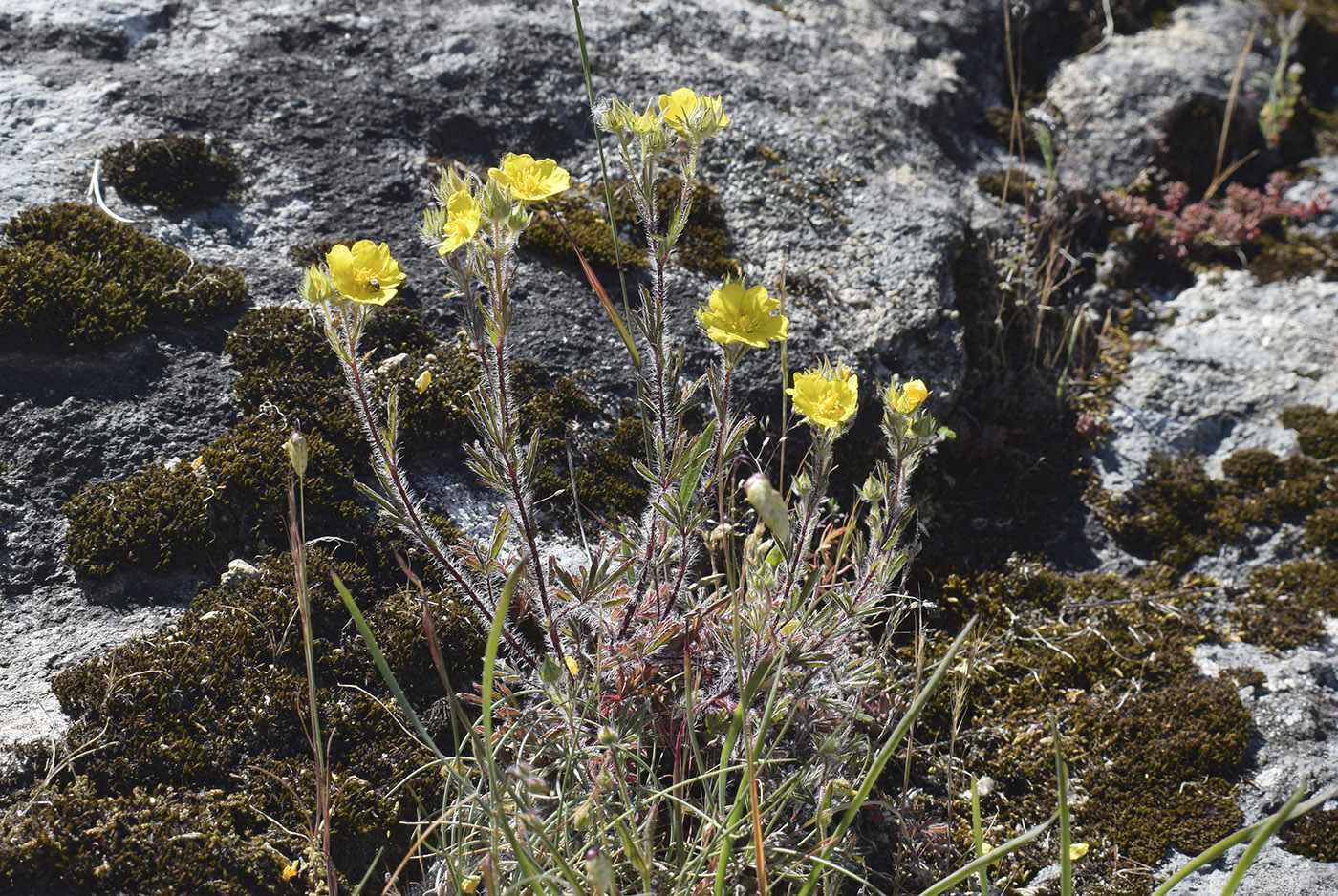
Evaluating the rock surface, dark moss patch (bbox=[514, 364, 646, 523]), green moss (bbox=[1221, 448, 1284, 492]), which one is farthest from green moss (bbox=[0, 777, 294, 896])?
green moss (bbox=[1221, 448, 1284, 492])

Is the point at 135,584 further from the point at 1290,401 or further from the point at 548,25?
the point at 1290,401

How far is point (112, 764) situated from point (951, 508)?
2.95 meters

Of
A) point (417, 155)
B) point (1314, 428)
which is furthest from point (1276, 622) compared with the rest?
point (417, 155)

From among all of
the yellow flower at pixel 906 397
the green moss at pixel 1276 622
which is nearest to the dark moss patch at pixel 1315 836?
the green moss at pixel 1276 622

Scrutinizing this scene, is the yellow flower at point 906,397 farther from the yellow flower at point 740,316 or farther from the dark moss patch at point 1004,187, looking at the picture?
the dark moss patch at point 1004,187

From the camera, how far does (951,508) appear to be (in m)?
3.58

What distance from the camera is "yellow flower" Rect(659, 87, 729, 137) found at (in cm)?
222

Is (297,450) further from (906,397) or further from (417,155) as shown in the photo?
(417,155)

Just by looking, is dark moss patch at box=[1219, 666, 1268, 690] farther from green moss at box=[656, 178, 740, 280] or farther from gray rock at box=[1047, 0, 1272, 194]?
gray rock at box=[1047, 0, 1272, 194]

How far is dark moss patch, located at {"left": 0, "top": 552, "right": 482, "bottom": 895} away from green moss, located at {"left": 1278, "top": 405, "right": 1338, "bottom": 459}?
3.38m

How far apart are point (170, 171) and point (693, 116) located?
7.68 feet

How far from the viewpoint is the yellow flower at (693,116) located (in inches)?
87.4

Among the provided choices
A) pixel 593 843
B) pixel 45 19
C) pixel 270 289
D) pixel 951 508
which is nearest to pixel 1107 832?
pixel 951 508

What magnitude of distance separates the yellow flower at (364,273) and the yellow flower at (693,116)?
0.79m
